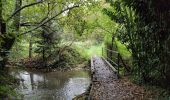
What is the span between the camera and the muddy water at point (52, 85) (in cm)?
1368

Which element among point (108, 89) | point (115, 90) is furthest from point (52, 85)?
point (115, 90)

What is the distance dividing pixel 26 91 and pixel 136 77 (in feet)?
19.8

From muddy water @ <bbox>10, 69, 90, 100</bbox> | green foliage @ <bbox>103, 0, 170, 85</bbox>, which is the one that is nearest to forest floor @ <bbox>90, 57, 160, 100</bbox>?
green foliage @ <bbox>103, 0, 170, 85</bbox>

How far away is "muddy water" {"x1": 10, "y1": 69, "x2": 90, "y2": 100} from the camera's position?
13.7 meters

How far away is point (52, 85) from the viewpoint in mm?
16547

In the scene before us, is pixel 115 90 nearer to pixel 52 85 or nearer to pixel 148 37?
pixel 148 37

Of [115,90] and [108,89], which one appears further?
[108,89]

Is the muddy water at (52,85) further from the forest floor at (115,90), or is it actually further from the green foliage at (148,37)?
the green foliage at (148,37)

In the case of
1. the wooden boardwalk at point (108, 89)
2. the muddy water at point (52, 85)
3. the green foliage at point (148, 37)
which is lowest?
the muddy water at point (52, 85)

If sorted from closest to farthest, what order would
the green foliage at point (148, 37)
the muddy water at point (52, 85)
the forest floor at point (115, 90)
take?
the green foliage at point (148, 37) < the forest floor at point (115, 90) < the muddy water at point (52, 85)

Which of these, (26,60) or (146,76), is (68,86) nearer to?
(146,76)

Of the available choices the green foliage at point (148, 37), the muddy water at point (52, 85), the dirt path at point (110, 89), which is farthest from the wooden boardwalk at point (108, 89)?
the muddy water at point (52, 85)

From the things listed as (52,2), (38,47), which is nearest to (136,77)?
(52,2)

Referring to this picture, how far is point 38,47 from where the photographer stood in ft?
76.4
